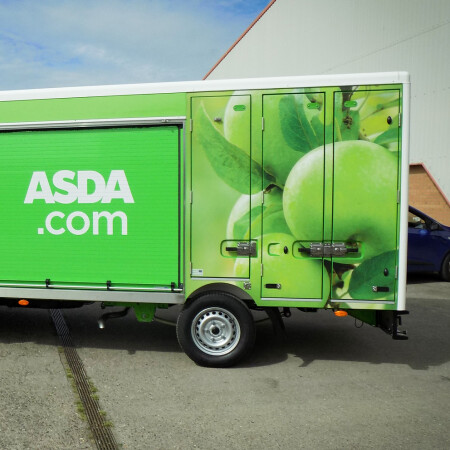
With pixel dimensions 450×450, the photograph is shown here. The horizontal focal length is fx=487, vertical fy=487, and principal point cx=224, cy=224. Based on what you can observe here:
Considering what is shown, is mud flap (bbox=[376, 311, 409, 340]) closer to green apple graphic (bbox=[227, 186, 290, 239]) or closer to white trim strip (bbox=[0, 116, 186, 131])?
green apple graphic (bbox=[227, 186, 290, 239])

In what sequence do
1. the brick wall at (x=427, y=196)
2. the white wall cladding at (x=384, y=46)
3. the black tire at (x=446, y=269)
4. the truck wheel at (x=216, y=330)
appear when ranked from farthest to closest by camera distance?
the brick wall at (x=427, y=196), the white wall cladding at (x=384, y=46), the black tire at (x=446, y=269), the truck wheel at (x=216, y=330)

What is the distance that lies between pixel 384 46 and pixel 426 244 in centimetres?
768

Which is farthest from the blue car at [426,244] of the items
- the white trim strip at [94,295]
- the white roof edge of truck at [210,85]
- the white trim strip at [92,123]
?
the white trim strip at [92,123]

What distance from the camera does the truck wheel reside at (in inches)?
207

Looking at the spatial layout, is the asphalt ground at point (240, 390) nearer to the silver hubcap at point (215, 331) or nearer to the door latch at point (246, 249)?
the silver hubcap at point (215, 331)

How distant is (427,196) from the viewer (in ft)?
50.0

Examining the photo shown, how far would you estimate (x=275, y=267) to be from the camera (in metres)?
5.19

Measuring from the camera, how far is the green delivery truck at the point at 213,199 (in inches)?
199

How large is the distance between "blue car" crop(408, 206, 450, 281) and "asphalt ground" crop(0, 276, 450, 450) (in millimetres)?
4011

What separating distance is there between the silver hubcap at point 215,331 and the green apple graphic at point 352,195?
121cm

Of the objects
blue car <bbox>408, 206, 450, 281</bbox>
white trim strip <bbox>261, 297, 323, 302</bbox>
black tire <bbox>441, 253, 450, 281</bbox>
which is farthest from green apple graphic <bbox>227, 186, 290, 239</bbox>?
black tire <bbox>441, 253, 450, 281</bbox>

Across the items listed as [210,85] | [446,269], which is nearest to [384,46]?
[446,269]

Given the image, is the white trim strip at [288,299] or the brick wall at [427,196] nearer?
the white trim strip at [288,299]

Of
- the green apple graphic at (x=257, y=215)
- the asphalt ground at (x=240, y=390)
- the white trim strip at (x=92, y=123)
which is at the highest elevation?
the white trim strip at (x=92, y=123)
